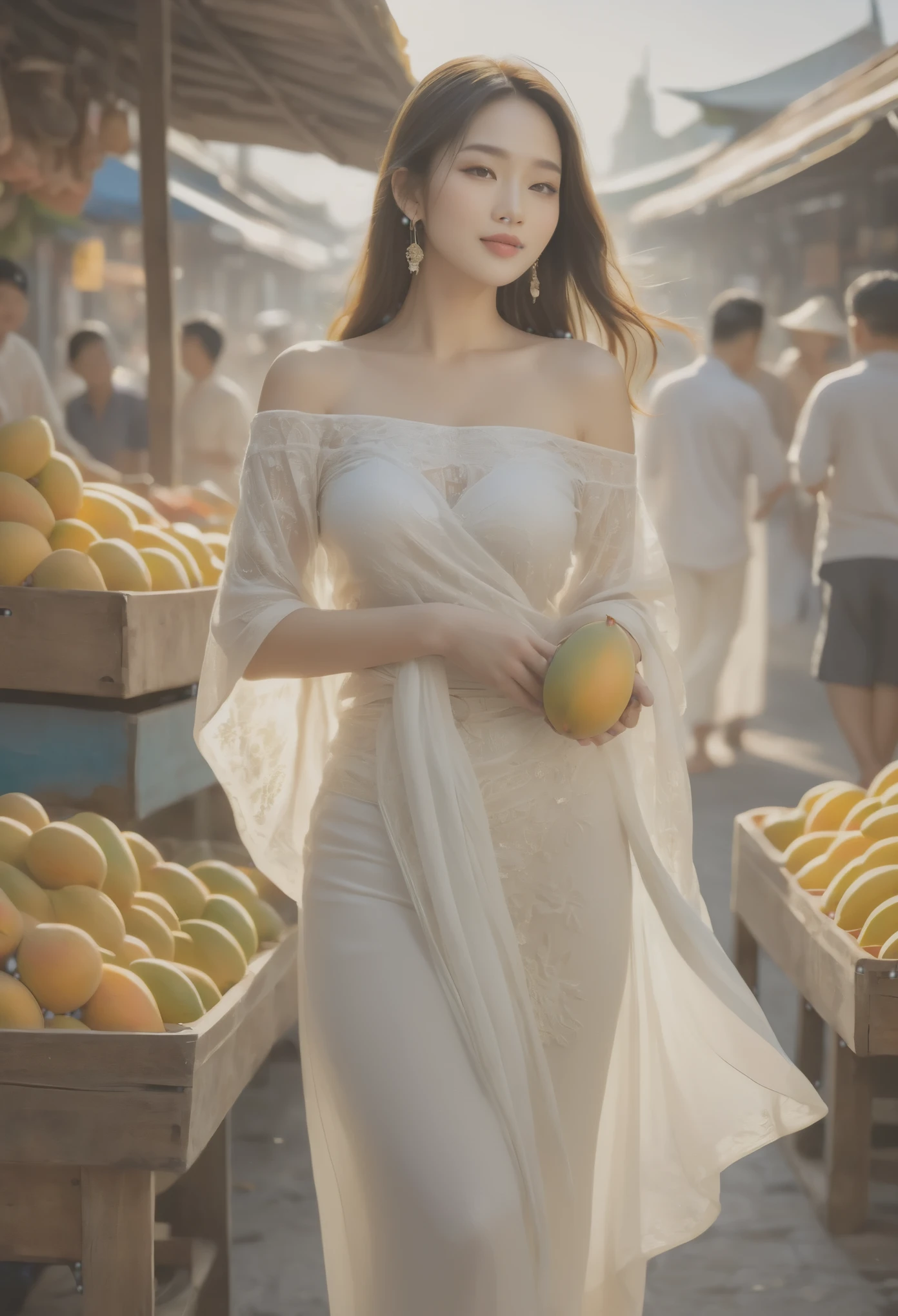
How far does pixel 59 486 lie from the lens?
3553 millimetres

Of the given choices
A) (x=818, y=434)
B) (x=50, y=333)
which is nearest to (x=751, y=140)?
(x=50, y=333)

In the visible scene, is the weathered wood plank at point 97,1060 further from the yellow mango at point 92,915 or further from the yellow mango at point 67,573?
the yellow mango at point 67,573

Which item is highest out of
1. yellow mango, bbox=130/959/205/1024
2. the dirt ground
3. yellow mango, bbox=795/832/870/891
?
yellow mango, bbox=130/959/205/1024

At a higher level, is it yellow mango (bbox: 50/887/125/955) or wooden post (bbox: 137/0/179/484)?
wooden post (bbox: 137/0/179/484)

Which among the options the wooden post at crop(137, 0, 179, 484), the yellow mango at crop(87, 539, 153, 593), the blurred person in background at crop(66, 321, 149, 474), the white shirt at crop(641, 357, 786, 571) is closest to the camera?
the yellow mango at crop(87, 539, 153, 593)

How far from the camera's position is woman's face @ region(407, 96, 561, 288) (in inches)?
91.5

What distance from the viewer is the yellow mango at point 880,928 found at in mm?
3182

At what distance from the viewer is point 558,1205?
7.47ft

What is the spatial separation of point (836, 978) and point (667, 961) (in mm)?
913

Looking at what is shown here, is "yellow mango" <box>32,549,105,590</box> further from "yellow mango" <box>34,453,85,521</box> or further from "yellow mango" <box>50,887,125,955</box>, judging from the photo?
"yellow mango" <box>50,887,125,955</box>

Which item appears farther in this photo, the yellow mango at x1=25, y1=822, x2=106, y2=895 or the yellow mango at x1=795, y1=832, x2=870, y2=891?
the yellow mango at x1=795, y1=832, x2=870, y2=891

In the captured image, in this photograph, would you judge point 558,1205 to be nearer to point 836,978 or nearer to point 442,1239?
point 442,1239

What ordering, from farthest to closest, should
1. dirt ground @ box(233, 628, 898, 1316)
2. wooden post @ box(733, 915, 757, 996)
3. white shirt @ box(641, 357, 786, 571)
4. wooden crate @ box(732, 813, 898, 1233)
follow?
white shirt @ box(641, 357, 786, 571), wooden post @ box(733, 915, 757, 996), dirt ground @ box(233, 628, 898, 1316), wooden crate @ box(732, 813, 898, 1233)

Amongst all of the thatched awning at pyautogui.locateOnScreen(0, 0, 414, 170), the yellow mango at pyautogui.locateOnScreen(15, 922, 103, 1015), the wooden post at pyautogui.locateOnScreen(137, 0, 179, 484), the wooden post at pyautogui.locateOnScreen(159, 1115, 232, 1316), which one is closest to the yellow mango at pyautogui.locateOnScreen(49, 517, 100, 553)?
the yellow mango at pyautogui.locateOnScreen(15, 922, 103, 1015)
